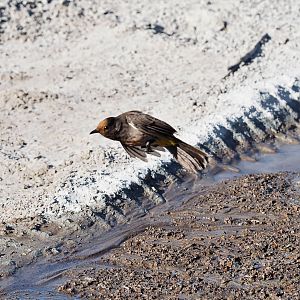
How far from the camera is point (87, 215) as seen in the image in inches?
364

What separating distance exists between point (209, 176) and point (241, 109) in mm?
1553

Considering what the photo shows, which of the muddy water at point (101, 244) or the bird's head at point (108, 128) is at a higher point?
the bird's head at point (108, 128)

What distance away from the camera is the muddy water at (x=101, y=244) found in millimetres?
8234

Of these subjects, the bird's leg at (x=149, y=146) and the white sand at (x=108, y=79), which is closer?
the bird's leg at (x=149, y=146)

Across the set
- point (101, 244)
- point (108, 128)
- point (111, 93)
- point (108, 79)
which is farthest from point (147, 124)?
point (108, 79)

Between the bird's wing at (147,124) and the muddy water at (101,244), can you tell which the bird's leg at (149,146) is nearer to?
the bird's wing at (147,124)

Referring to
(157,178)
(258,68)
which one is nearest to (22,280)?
(157,178)

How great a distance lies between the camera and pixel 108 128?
27.7ft

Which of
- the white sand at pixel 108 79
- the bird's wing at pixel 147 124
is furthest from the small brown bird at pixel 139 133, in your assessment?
the white sand at pixel 108 79

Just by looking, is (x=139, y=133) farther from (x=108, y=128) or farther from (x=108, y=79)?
(x=108, y=79)

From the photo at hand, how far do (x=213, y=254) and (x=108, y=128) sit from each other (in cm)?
144

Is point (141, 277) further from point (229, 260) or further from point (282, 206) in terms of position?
point (282, 206)

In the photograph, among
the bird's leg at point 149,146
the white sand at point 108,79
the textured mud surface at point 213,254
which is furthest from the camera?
the white sand at point 108,79

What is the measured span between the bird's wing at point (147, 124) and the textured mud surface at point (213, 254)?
100 centimetres
